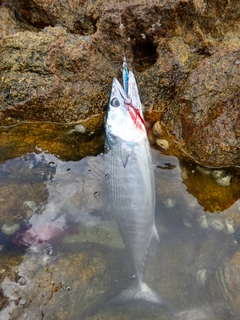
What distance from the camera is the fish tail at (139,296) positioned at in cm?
288

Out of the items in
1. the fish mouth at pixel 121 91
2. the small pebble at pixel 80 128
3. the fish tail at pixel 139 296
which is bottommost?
the fish tail at pixel 139 296

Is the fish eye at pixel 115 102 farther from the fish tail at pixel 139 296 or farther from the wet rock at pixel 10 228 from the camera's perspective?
the fish tail at pixel 139 296

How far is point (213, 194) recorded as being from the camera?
3328mm

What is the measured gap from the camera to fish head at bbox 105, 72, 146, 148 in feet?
10.9

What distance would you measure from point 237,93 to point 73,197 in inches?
74.0

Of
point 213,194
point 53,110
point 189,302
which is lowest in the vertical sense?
point 189,302

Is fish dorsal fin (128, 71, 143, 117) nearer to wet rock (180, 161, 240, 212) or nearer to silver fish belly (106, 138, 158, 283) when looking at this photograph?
silver fish belly (106, 138, 158, 283)

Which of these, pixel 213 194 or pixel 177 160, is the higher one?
pixel 177 160

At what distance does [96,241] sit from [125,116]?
125cm

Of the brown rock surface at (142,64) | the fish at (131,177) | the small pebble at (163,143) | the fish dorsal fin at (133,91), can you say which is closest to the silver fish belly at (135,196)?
the fish at (131,177)

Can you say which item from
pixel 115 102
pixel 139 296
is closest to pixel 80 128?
pixel 115 102

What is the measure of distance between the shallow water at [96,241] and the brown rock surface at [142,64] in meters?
0.32

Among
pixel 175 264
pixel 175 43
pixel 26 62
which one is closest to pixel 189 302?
pixel 175 264

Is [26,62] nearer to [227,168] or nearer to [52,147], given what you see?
[52,147]
